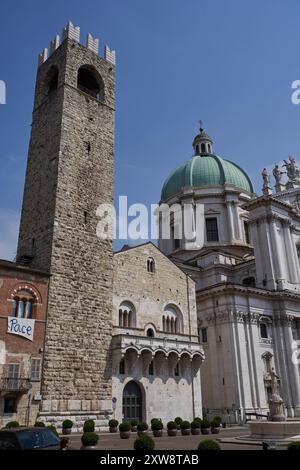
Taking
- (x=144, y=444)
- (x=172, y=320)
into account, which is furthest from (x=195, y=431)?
(x=144, y=444)

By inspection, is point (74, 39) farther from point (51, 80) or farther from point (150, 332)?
point (150, 332)

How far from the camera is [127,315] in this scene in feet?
114

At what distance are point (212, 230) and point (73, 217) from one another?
106 ft

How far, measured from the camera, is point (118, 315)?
33.7 metres

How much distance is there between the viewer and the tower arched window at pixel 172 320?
1453 inches

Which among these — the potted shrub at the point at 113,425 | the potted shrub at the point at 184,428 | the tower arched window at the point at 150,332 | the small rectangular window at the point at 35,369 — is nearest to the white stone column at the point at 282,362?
the tower arched window at the point at 150,332

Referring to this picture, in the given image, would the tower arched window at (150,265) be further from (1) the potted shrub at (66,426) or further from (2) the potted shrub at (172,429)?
(1) the potted shrub at (66,426)

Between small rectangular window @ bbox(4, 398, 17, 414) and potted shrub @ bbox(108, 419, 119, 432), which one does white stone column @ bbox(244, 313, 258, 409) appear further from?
small rectangular window @ bbox(4, 398, 17, 414)

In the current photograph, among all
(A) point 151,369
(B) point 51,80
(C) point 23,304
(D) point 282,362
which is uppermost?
(B) point 51,80

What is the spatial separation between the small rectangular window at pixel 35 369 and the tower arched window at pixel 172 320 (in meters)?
12.5

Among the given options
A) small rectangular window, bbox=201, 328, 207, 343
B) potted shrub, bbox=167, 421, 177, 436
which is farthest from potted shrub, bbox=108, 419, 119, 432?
small rectangular window, bbox=201, 328, 207, 343

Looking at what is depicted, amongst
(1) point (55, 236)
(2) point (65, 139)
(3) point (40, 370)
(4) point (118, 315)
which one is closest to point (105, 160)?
(2) point (65, 139)

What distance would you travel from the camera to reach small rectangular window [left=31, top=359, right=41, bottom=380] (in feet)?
87.9

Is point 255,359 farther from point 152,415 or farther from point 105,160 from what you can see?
point 105,160
